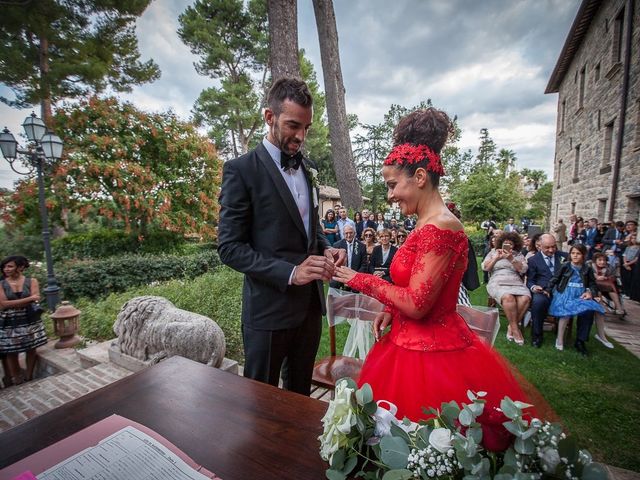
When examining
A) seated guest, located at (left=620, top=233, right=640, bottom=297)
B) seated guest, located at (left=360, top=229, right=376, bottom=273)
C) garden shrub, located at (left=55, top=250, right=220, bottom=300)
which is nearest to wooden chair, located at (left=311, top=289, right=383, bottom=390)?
seated guest, located at (left=360, top=229, right=376, bottom=273)

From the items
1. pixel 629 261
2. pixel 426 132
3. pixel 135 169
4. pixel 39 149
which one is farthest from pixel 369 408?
pixel 135 169

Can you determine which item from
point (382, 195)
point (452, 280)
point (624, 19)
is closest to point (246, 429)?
point (452, 280)

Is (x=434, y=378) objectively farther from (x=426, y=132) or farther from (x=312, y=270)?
(x=426, y=132)

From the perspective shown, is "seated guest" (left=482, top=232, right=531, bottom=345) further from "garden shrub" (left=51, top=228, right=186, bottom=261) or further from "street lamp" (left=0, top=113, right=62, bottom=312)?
"garden shrub" (left=51, top=228, right=186, bottom=261)

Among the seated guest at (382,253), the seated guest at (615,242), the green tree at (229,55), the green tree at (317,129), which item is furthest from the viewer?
the green tree at (317,129)

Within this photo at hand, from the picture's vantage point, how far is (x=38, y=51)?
943 cm

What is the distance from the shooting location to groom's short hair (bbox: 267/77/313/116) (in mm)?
1634

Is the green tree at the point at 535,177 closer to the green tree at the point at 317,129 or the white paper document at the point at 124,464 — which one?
the green tree at the point at 317,129

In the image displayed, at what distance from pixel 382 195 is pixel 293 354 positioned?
36086mm

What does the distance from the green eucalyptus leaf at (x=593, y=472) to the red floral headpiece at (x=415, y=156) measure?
1.25 m

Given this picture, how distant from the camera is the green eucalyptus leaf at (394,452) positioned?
66cm

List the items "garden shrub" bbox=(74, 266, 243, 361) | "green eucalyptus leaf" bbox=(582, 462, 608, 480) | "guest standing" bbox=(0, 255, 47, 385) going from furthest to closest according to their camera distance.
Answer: "garden shrub" bbox=(74, 266, 243, 361)
"guest standing" bbox=(0, 255, 47, 385)
"green eucalyptus leaf" bbox=(582, 462, 608, 480)

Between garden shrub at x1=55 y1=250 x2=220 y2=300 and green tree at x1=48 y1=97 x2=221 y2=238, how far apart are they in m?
1.95

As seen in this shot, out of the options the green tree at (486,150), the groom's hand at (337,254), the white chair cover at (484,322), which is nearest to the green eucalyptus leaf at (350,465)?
the groom's hand at (337,254)
